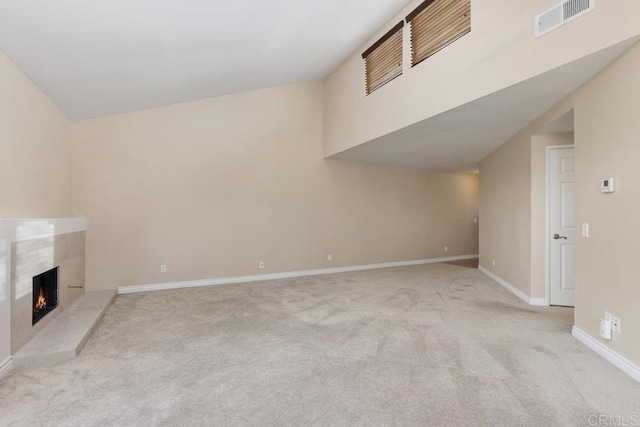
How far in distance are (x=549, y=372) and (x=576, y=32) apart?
2.51 m

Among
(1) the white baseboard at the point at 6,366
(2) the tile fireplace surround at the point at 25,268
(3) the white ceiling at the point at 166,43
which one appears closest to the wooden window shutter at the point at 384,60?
(3) the white ceiling at the point at 166,43

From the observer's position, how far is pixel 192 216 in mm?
5555

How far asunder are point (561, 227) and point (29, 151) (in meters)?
6.18

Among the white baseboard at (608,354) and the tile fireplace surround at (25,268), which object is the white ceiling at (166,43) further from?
the white baseboard at (608,354)

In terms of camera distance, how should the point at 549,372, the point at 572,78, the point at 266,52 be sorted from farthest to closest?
the point at 266,52
the point at 572,78
the point at 549,372

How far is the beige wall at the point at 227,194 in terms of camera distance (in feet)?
16.7

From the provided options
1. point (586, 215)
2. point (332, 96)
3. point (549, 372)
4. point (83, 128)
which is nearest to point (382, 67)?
point (332, 96)

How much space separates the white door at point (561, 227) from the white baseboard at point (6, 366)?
5608 mm

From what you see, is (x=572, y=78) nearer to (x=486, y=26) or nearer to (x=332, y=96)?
(x=486, y=26)

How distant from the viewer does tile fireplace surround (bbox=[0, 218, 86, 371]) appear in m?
2.61

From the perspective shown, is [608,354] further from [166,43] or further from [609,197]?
[166,43]

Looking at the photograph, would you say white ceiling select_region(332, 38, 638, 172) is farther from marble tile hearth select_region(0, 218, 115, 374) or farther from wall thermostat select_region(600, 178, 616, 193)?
marble tile hearth select_region(0, 218, 115, 374)

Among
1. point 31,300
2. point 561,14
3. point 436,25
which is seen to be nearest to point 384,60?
point 436,25

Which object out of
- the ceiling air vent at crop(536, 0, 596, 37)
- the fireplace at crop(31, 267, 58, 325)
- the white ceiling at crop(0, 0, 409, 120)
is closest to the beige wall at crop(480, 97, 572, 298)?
the ceiling air vent at crop(536, 0, 596, 37)
